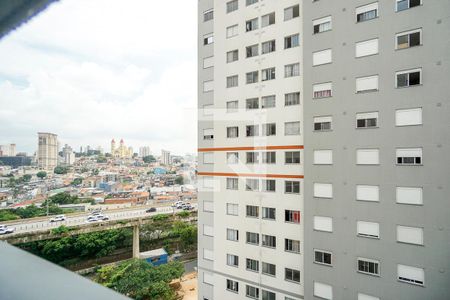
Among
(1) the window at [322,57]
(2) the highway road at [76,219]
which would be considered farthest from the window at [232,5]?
(2) the highway road at [76,219]

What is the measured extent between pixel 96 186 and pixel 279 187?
383cm

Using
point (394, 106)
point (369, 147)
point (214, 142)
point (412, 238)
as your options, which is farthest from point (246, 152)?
point (412, 238)

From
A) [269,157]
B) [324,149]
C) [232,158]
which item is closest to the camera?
[324,149]

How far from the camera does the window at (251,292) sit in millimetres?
4441

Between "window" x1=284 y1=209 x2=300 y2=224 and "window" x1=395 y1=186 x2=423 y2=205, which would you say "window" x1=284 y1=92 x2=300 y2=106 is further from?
"window" x1=395 y1=186 x2=423 y2=205

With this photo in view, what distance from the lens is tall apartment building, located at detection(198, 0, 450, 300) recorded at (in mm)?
2902

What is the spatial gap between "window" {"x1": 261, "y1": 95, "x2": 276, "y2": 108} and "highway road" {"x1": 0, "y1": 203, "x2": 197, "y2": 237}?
4570mm

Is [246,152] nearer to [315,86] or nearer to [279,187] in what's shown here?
[279,187]

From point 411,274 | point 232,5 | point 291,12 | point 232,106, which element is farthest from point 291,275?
point 232,5

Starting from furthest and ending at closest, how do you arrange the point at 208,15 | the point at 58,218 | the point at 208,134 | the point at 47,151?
the point at 58,218 → the point at 208,15 → the point at 208,134 → the point at 47,151

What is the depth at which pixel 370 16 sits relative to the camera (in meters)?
3.24

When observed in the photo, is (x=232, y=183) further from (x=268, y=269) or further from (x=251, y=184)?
(x=268, y=269)

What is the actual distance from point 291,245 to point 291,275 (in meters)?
0.44

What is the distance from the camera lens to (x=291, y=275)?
4094 millimetres
